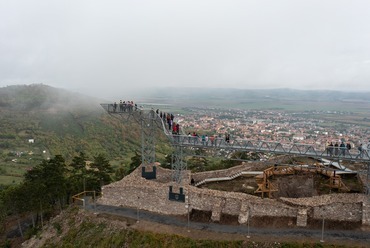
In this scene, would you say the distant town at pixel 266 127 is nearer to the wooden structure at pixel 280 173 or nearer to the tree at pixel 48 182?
the wooden structure at pixel 280 173

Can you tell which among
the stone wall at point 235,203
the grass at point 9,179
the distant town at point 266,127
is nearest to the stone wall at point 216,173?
the stone wall at point 235,203

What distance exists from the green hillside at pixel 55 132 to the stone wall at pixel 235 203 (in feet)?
167

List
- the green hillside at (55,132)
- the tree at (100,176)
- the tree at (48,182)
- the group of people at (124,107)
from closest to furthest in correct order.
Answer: the group of people at (124,107), the tree at (48,182), the tree at (100,176), the green hillside at (55,132)

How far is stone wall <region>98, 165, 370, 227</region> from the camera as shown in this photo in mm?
23062

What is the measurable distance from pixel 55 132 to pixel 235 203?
97.4 metres

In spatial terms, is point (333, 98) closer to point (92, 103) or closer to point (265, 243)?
point (92, 103)

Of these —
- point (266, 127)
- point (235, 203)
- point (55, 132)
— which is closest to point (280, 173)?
point (235, 203)

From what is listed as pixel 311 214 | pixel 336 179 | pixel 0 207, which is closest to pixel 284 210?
pixel 311 214

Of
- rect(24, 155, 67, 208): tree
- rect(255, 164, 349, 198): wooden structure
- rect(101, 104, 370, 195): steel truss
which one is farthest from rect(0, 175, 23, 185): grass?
rect(255, 164, 349, 198): wooden structure

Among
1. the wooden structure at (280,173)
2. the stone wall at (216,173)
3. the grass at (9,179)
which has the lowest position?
the grass at (9,179)

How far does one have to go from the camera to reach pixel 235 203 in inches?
976

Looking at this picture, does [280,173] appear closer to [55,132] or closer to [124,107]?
[124,107]

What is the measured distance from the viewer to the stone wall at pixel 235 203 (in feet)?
75.7

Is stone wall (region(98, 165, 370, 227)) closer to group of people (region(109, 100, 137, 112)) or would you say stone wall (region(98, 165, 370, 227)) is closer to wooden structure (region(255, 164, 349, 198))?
wooden structure (region(255, 164, 349, 198))
